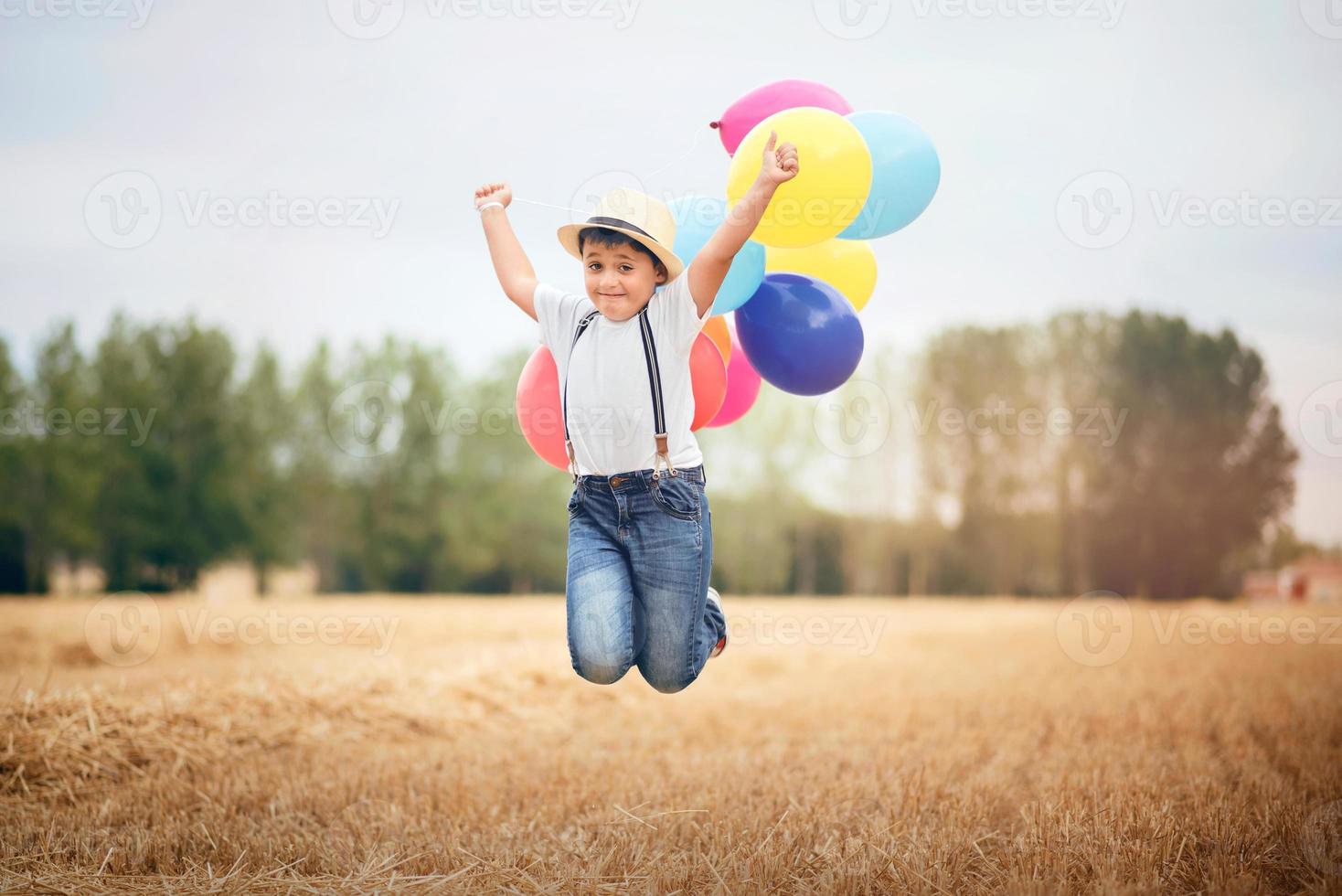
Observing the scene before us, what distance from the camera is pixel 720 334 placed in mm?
4895

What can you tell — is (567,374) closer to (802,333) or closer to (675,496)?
(675,496)

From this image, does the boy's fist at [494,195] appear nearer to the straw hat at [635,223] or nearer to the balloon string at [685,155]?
the straw hat at [635,223]

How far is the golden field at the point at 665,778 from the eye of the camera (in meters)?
3.70

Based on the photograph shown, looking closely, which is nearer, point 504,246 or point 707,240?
point 504,246

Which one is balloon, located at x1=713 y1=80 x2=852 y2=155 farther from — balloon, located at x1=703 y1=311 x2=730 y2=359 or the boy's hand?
the boy's hand

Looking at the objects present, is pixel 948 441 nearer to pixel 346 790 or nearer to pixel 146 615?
pixel 146 615

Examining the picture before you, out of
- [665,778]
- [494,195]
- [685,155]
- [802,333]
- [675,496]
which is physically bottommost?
[665,778]

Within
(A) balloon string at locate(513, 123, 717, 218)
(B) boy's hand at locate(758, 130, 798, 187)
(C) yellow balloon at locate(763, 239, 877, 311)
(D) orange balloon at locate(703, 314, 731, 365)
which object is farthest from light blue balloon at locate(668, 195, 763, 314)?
(B) boy's hand at locate(758, 130, 798, 187)

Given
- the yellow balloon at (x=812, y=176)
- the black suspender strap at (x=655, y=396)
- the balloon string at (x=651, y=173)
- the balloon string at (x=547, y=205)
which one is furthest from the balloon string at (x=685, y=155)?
the black suspender strap at (x=655, y=396)

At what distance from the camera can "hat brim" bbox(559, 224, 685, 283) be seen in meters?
3.67

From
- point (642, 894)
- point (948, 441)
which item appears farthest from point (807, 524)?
point (642, 894)

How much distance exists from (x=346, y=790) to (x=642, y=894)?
6.80 ft

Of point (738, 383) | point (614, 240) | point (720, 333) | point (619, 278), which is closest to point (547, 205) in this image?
point (614, 240)

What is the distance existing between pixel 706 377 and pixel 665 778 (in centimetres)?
227
